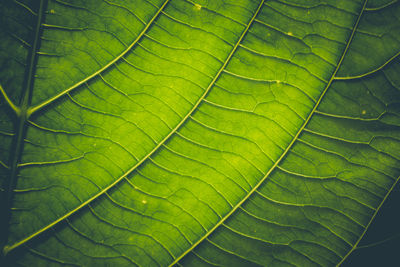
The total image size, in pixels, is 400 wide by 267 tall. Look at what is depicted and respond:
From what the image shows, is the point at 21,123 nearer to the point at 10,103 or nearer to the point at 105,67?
the point at 10,103

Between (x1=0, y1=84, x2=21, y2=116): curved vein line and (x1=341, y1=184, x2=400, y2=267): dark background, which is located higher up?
(x1=341, y1=184, x2=400, y2=267): dark background

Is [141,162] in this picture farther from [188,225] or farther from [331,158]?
[331,158]

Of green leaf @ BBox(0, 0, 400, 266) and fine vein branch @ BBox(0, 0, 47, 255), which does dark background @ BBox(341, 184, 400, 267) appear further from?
fine vein branch @ BBox(0, 0, 47, 255)

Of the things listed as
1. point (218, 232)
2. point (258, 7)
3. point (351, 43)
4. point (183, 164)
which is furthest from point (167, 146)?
point (351, 43)

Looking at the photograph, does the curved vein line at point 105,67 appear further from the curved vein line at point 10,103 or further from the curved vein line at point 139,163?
the curved vein line at point 139,163

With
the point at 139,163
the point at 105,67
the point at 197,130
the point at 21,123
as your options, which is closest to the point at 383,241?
the point at 197,130

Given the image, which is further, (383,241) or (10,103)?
(383,241)

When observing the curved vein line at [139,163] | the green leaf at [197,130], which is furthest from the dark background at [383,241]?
the curved vein line at [139,163]

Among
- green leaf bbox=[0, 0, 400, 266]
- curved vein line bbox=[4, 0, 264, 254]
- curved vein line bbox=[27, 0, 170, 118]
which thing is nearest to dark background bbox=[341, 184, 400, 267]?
green leaf bbox=[0, 0, 400, 266]
